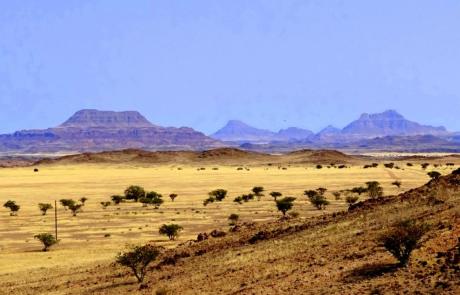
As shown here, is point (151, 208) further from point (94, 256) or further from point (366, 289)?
point (366, 289)

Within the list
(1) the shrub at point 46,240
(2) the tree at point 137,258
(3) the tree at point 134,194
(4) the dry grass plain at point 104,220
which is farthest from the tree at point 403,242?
(3) the tree at point 134,194

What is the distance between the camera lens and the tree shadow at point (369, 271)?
2144 cm

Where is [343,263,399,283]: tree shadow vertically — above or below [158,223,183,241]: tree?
above

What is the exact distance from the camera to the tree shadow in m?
21.4

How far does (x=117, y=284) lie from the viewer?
2862 centimetres

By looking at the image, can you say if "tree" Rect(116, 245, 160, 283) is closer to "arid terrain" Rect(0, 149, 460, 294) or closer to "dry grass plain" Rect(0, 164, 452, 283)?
"arid terrain" Rect(0, 149, 460, 294)

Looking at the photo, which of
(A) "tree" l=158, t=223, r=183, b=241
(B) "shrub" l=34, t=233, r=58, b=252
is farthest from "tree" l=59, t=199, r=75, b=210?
(A) "tree" l=158, t=223, r=183, b=241

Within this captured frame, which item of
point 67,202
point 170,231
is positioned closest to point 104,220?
point 67,202

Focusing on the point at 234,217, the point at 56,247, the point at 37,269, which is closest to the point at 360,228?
the point at 37,269

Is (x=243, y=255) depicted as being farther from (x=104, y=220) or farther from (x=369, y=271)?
(x=104, y=220)

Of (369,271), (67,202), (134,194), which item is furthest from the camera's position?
(134,194)

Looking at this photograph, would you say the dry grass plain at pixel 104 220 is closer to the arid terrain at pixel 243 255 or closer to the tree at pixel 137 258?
the arid terrain at pixel 243 255

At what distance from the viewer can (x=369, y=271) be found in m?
22.1

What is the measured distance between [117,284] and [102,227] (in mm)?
26934
